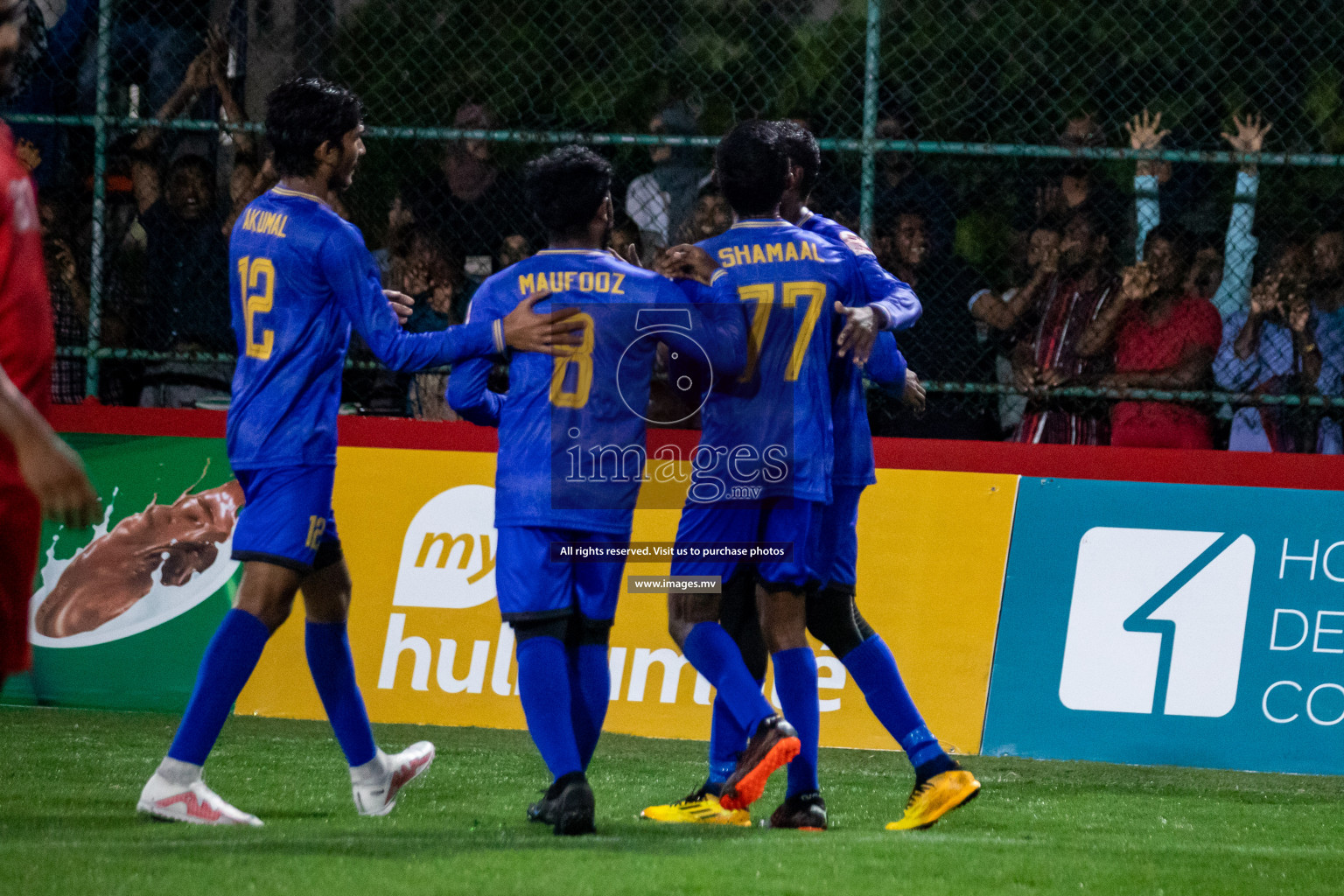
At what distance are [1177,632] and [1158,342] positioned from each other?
55.1 inches

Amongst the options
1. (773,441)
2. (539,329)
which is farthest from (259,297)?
(773,441)

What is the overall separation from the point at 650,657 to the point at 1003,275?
7.97ft

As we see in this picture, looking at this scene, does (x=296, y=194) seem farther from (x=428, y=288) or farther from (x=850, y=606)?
(x=428, y=288)

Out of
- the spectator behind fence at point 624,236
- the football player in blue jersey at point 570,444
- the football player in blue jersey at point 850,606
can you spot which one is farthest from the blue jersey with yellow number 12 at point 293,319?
the spectator behind fence at point 624,236

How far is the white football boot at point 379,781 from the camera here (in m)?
4.66

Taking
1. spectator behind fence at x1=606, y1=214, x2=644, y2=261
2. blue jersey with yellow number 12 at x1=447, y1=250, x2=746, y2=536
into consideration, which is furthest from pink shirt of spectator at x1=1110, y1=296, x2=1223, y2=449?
blue jersey with yellow number 12 at x1=447, y1=250, x2=746, y2=536

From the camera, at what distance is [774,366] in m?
4.71

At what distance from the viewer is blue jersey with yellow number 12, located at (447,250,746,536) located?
4266 millimetres

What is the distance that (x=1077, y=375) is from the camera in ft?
23.2

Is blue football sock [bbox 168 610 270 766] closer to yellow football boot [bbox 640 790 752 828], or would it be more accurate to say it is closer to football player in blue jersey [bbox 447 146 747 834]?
football player in blue jersey [bbox 447 146 747 834]

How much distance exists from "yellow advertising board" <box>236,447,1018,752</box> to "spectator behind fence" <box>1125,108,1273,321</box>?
1361mm

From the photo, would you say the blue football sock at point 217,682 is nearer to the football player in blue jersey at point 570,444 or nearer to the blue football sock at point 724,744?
the football player in blue jersey at point 570,444

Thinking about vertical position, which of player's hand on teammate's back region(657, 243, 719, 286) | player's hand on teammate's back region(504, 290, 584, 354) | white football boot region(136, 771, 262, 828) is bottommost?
white football boot region(136, 771, 262, 828)

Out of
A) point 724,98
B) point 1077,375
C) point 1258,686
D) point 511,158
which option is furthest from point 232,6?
point 1258,686
